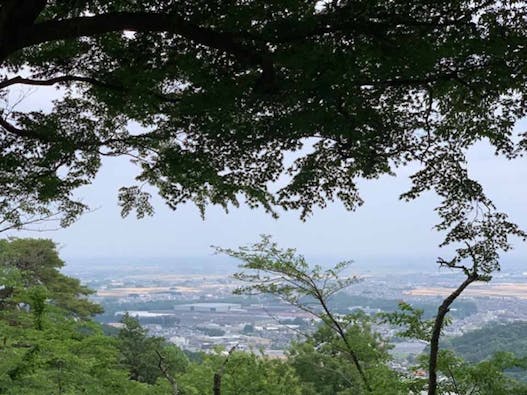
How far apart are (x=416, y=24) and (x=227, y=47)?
149cm

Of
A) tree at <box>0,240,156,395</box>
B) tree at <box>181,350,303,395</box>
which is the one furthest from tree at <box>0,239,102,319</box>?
tree at <box>0,240,156,395</box>

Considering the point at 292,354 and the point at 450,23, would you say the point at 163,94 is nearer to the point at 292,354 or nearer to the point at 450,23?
the point at 450,23

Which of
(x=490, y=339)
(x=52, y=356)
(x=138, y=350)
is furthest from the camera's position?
(x=138, y=350)

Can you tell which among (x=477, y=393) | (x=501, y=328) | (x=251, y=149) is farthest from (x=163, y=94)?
(x=501, y=328)

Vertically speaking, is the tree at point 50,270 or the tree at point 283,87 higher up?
the tree at point 283,87

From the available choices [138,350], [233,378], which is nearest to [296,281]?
[233,378]

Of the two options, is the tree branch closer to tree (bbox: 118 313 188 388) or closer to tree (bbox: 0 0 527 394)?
tree (bbox: 0 0 527 394)

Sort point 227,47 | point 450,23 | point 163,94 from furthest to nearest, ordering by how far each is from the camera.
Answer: point 163,94 < point 227,47 < point 450,23

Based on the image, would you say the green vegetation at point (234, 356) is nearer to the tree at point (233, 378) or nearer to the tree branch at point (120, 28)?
the tree at point (233, 378)

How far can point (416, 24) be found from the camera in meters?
3.75

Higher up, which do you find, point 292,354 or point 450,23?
point 450,23

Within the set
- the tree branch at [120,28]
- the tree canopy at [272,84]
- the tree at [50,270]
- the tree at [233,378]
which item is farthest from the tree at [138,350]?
the tree branch at [120,28]

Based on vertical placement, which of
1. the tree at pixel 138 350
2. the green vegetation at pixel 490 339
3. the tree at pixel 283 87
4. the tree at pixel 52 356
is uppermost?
the tree at pixel 283 87

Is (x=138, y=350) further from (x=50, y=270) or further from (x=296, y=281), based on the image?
(x=296, y=281)
